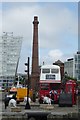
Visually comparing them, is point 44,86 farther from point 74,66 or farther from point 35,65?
point 74,66

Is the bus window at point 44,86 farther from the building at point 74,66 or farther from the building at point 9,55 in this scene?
the building at point 74,66

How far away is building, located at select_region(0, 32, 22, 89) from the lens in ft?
463

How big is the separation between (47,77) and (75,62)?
475 feet

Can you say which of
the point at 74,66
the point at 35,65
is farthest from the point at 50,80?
the point at 74,66

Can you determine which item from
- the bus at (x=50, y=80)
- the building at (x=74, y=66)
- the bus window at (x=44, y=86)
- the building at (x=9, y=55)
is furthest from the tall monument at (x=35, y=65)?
the building at (x=74, y=66)

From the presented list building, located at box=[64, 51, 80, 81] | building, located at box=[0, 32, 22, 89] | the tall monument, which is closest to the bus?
the tall monument

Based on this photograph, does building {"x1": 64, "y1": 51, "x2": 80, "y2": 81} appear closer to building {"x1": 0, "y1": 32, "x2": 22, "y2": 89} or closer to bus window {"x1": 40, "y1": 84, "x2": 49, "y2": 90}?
building {"x1": 0, "y1": 32, "x2": 22, "y2": 89}

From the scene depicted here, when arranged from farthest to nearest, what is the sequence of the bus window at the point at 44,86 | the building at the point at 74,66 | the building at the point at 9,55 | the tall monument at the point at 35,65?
the building at the point at 74,66
the building at the point at 9,55
the tall monument at the point at 35,65
the bus window at the point at 44,86

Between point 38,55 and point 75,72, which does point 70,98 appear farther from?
point 75,72

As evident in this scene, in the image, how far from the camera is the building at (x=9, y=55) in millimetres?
141125

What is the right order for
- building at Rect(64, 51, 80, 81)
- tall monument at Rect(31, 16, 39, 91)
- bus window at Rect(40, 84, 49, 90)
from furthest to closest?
1. building at Rect(64, 51, 80, 81)
2. tall monument at Rect(31, 16, 39, 91)
3. bus window at Rect(40, 84, 49, 90)

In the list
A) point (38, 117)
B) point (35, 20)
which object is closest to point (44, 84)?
point (38, 117)

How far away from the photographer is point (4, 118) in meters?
22.3

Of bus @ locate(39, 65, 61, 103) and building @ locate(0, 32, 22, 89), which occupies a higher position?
building @ locate(0, 32, 22, 89)
